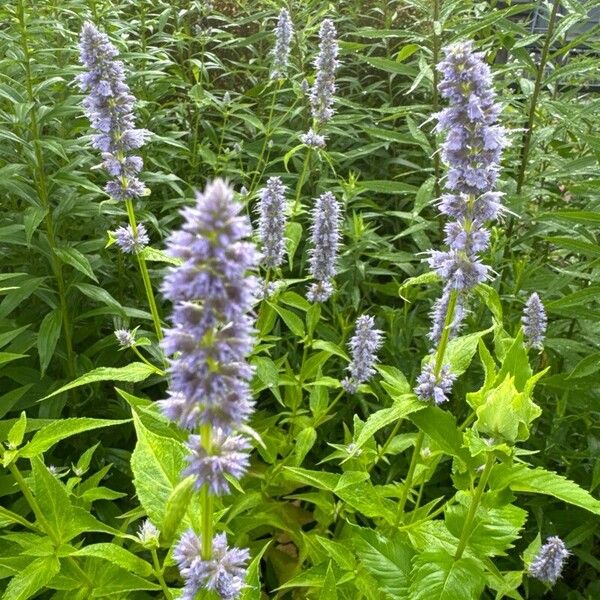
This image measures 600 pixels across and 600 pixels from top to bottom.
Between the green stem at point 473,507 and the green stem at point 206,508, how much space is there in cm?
92

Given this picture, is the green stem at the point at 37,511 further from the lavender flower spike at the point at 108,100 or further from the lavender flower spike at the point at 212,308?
the lavender flower spike at the point at 108,100

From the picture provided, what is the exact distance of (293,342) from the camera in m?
4.80

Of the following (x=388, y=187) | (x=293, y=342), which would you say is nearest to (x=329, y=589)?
(x=293, y=342)

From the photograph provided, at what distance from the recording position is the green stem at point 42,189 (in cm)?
365

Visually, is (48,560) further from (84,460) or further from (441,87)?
(441,87)

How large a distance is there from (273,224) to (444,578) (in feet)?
6.38

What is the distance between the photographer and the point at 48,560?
2.18 metres

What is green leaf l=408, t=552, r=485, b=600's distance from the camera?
206cm

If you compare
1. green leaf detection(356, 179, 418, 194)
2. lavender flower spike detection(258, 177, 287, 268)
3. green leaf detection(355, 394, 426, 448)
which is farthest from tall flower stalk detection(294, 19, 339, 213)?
green leaf detection(355, 394, 426, 448)

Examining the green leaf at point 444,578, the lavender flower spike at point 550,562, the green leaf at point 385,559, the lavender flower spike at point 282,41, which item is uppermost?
the lavender flower spike at point 282,41

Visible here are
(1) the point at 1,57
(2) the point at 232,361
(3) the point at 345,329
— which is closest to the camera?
(2) the point at 232,361

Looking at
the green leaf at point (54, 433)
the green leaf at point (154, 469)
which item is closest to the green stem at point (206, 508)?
the green leaf at point (154, 469)

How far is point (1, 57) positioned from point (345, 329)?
324 cm

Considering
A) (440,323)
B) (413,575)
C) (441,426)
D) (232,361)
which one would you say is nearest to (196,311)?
(232,361)
